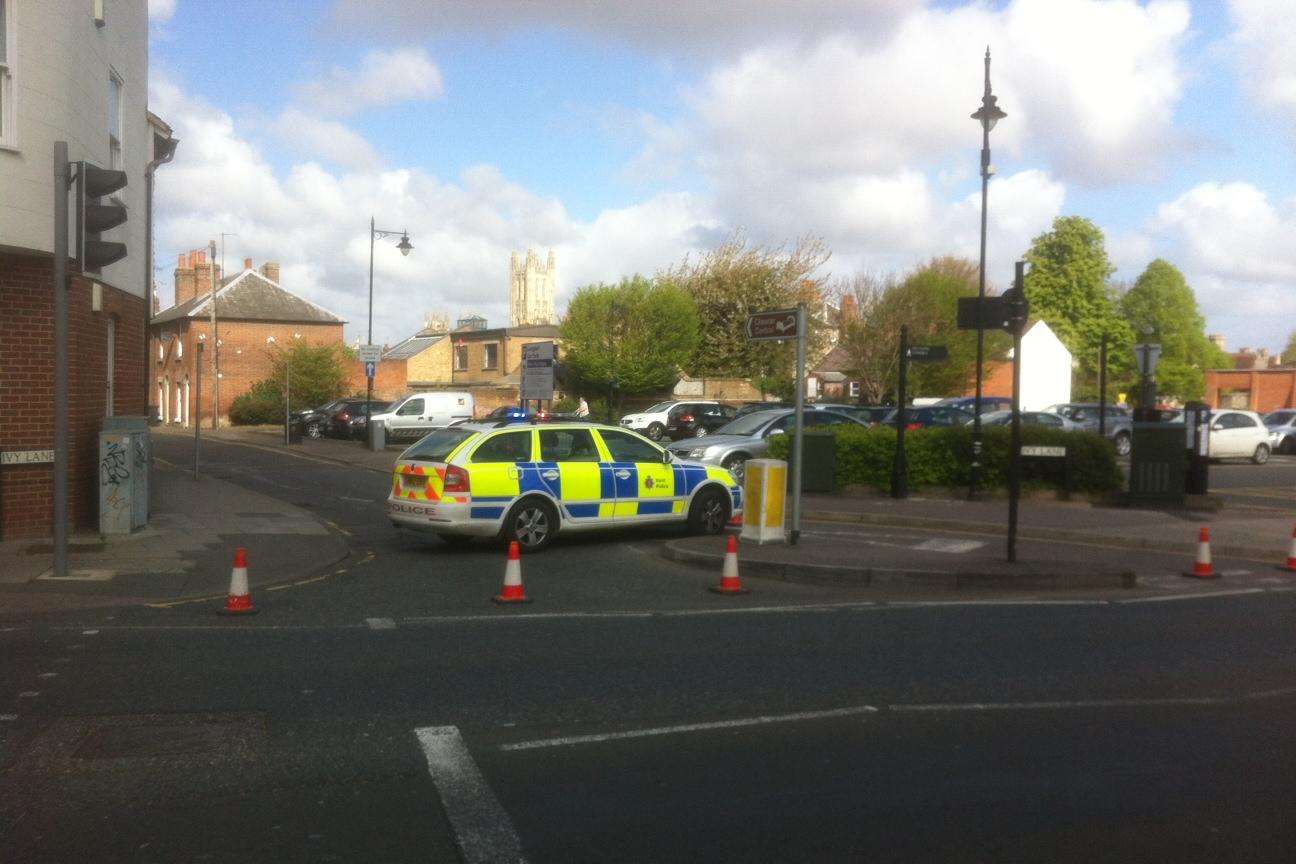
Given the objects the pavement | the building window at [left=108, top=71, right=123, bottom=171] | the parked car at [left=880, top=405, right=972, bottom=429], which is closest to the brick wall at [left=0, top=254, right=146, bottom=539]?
the pavement

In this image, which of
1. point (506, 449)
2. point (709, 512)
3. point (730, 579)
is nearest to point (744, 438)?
point (709, 512)

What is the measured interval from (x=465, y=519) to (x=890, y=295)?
141 ft

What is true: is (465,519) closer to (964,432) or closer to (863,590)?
(863,590)

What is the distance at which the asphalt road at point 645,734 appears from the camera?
490 centimetres

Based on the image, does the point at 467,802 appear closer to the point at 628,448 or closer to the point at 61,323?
the point at 61,323

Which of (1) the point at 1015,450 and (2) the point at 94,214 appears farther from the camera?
(1) the point at 1015,450

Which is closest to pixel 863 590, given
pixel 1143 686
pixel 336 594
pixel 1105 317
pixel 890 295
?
pixel 1143 686

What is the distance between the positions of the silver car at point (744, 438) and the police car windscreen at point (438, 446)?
7048mm

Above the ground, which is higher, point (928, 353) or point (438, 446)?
point (928, 353)

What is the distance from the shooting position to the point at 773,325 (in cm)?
1407

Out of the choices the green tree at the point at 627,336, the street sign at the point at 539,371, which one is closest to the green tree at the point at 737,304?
the green tree at the point at 627,336

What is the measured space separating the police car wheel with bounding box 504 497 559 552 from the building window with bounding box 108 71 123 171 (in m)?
7.74

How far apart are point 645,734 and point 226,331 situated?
5948cm

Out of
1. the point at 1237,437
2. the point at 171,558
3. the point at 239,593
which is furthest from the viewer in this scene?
the point at 1237,437
